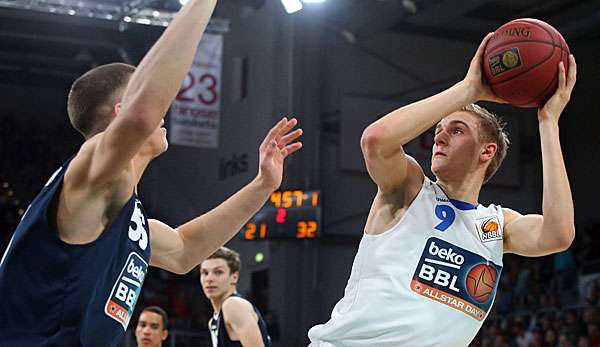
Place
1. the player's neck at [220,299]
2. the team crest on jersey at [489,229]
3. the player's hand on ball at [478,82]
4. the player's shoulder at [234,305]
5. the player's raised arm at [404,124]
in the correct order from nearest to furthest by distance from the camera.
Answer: the player's raised arm at [404,124]
the player's hand on ball at [478,82]
the team crest on jersey at [489,229]
the player's shoulder at [234,305]
the player's neck at [220,299]

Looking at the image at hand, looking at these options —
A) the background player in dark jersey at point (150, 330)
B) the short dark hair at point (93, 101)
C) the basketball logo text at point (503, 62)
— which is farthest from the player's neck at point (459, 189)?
the background player in dark jersey at point (150, 330)

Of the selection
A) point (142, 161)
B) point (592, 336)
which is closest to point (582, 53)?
point (592, 336)

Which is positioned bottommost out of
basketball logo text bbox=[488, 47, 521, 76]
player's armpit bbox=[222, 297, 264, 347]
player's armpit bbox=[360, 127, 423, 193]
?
player's armpit bbox=[222, 297, 264, 347]

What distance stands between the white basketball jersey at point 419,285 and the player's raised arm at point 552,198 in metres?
0.27

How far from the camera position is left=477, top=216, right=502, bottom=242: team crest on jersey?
400cm

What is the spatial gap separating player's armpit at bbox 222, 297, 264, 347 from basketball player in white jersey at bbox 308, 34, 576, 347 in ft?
9.69

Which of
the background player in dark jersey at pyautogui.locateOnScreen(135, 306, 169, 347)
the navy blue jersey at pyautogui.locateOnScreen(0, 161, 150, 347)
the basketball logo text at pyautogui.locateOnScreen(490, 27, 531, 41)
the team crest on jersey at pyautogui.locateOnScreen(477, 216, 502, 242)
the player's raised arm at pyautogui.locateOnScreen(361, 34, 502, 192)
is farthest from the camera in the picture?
the background player in dark jersey at pyautogui.locateOnScreen(135, 306, 169, 347)

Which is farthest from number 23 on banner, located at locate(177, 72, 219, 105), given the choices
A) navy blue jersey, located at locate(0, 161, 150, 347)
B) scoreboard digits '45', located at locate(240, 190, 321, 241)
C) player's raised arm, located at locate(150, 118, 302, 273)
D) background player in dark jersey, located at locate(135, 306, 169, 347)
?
navy blue jersey, located at locate(0, 161, 150, 347)

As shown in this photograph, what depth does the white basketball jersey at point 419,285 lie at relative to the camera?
12.3 feet

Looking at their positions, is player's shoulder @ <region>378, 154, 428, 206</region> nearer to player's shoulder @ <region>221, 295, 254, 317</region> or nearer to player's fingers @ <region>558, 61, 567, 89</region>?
player's fingers @ <region>558, 61, 567, 89</region>

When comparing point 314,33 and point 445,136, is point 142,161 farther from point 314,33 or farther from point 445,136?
point 314,33

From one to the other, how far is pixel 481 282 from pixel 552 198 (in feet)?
1.60

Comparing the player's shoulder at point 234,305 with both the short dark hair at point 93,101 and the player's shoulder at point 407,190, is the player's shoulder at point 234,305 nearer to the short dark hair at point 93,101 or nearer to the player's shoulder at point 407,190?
the player's shoulder at point 407,190

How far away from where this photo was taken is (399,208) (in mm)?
3918
